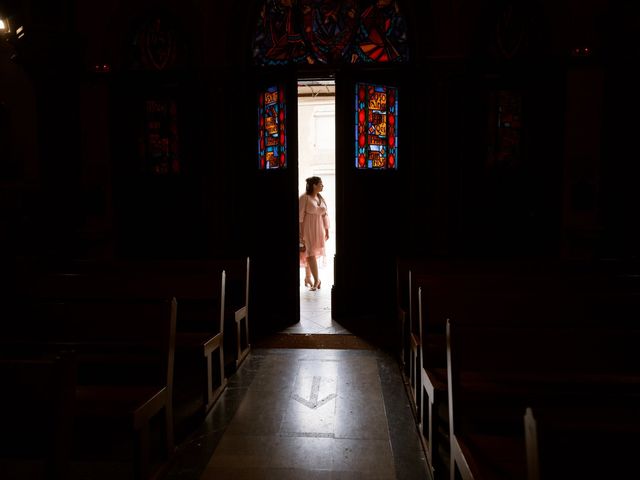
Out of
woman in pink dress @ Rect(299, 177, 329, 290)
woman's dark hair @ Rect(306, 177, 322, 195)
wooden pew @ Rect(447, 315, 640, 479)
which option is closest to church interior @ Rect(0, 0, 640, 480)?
woman in pink dress @ Rect(299, 177, 329, 290)

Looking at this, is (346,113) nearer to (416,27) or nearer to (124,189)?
(416,27)

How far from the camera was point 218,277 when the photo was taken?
335 centimetres

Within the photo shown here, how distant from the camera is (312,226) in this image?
22.2 feet

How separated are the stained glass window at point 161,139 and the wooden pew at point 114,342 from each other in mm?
3332

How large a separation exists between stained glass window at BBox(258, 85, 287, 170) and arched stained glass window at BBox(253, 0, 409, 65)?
1.68ft

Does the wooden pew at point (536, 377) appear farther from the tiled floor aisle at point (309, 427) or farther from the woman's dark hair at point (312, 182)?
the woman's dark hair at point (312, 182)

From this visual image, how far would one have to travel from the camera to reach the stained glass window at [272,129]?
536 cm

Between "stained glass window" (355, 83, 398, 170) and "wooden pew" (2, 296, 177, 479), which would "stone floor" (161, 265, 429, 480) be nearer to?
"wooden pew" (2, 296, 177, 479)

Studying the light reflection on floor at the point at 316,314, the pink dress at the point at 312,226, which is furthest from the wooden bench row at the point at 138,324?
the pink dress at the point at 312,226

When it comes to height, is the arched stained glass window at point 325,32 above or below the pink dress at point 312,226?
above

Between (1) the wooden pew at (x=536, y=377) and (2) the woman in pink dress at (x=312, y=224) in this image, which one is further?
(2) the woman in pink dress at (x=312, y=224)

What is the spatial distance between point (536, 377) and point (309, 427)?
148 centimetres

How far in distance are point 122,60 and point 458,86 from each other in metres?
4.08

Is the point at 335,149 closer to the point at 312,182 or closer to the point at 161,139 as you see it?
the point at 312,182
